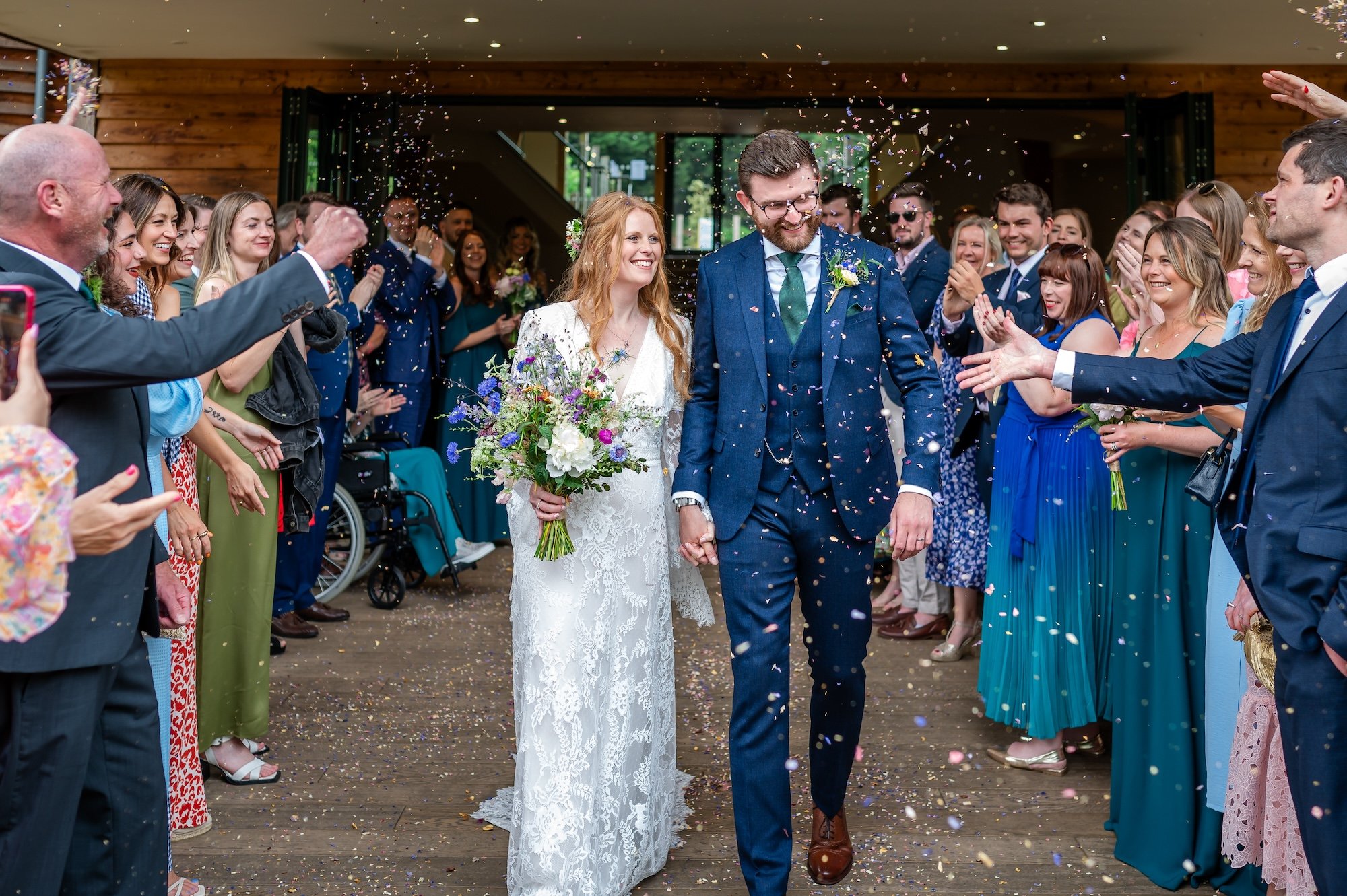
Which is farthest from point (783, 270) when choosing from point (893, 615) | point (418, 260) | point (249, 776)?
point (418, 260)

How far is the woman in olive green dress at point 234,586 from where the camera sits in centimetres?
414

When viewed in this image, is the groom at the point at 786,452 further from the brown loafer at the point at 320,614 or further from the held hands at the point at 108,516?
the brown loafer at the point at 320,614

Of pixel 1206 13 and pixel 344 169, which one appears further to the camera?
pixel 344 169

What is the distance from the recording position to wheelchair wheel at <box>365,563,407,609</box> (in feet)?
22.7

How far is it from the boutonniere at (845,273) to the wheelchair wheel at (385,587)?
14.2 ft

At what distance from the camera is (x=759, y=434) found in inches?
125

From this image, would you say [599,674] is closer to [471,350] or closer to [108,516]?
[108,516]

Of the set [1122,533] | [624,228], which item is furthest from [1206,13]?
[624,228]

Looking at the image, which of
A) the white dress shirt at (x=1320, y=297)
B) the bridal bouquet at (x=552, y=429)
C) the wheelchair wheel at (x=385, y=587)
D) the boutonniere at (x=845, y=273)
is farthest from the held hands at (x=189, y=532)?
the wheelchair wheel at (x=385, y=587)

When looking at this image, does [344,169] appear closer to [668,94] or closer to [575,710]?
[668,94]

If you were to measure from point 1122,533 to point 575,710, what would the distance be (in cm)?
175

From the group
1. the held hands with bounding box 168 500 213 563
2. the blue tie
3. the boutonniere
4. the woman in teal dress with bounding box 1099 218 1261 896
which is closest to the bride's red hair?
the boutonniere

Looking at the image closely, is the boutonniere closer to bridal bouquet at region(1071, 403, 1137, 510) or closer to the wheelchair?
bridal bouquet at region(1071, 403, 1137, 510)

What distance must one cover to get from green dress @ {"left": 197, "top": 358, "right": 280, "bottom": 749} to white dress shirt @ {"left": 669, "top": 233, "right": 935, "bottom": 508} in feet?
5.97
